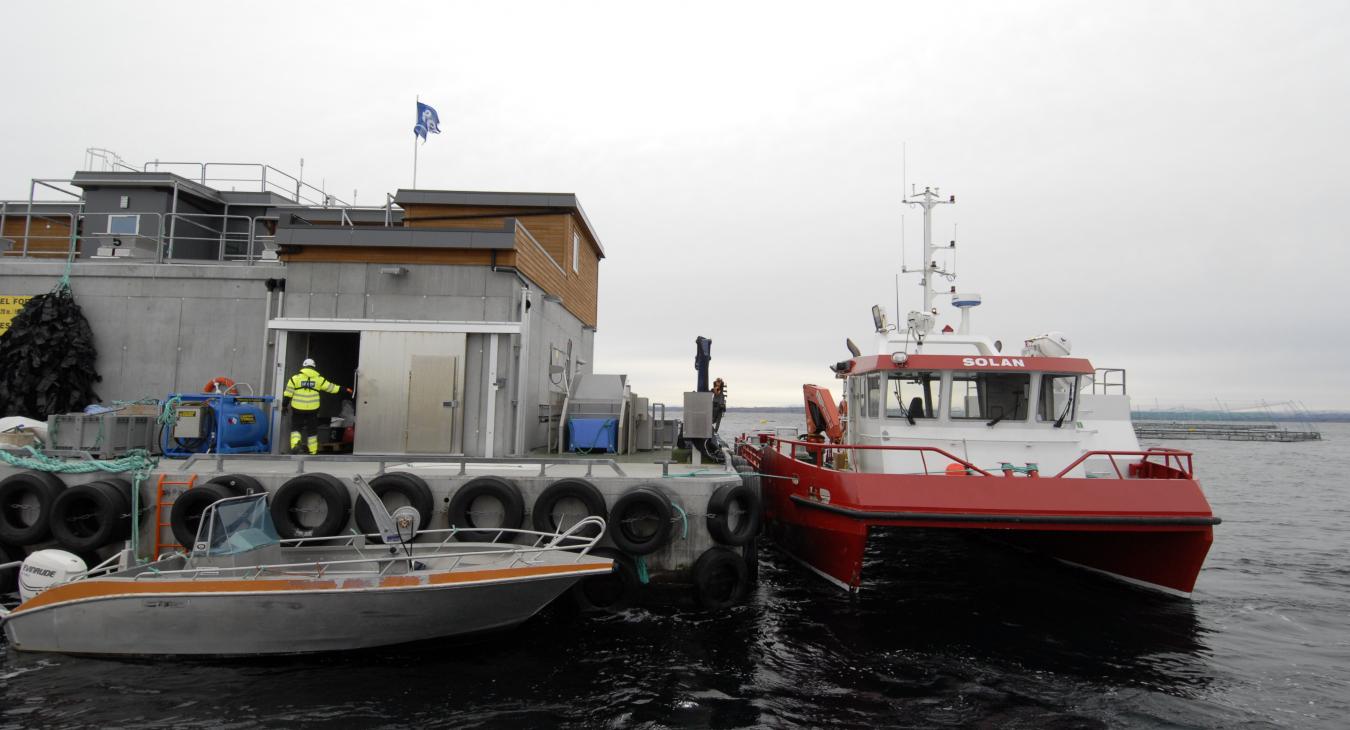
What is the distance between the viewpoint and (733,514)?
28.3ft

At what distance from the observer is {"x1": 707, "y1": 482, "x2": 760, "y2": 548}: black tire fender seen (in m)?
8.42

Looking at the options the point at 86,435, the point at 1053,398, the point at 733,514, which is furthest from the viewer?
the point at 1053,398

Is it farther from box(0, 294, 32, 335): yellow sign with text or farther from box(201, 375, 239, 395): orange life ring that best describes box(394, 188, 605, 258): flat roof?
box(0, 294, 32, 335): yellow sign with text

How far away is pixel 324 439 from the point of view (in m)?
11.4

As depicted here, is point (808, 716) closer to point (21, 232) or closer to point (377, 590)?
point (377, 590)

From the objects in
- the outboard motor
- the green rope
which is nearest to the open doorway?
the outboard motor

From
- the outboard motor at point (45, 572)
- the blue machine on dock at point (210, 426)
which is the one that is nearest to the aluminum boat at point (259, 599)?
the outboard motor at point (45, 572)

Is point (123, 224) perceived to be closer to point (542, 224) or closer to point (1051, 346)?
point (542, 224)

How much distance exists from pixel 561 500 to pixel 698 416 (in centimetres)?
306

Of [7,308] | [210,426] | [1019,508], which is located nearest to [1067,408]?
[1019,508]

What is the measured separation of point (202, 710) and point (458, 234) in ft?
23.7

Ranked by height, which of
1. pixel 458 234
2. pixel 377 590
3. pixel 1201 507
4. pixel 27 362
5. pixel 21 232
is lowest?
pixel 377 590

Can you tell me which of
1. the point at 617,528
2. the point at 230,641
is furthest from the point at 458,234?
the point at 230,641

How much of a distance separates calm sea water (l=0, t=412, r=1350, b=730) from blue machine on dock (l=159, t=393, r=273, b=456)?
3.33m
